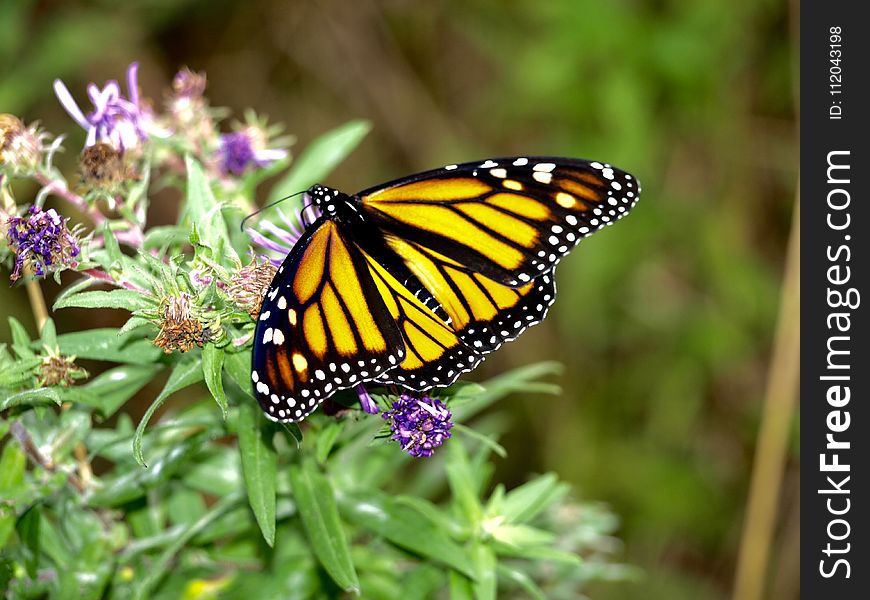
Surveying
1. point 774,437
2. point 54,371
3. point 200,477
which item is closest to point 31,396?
point 54,371

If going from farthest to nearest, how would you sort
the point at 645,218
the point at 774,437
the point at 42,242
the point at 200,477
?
the point at 645,218 → the point at 774,437 → the point at 200,477 → the point at 42,242

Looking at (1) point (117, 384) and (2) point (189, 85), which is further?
(2) point (189, 85)

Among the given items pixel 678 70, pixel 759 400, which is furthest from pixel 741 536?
pixel 678 70

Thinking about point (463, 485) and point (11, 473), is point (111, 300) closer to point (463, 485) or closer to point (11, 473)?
point (11, 473)

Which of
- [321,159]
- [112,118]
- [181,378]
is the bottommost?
[181,378]

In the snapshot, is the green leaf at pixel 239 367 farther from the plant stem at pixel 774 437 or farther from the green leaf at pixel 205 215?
the plant stem at pixel 774 437
